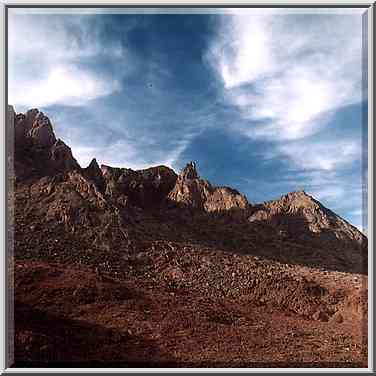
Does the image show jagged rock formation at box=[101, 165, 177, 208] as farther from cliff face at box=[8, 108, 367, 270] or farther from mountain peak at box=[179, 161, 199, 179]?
mountain peak at box=[179, 161, 199, 179]

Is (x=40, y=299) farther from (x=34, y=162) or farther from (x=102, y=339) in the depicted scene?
(x=34, y=162)

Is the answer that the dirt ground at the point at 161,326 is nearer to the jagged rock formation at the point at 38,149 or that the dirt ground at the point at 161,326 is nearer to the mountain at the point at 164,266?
the mountain at the point at 164,266

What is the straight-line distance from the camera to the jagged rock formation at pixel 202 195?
22.7 feet

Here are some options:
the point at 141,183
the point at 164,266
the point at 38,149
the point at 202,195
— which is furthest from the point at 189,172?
the point at 38,149

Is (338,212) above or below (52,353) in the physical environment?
above

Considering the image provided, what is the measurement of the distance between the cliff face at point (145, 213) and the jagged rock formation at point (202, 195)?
2cm

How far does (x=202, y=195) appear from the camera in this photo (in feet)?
28.5

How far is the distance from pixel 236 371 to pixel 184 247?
3.49 meters

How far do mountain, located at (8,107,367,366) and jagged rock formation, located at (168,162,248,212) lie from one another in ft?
0.14

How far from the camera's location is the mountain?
5184 mm

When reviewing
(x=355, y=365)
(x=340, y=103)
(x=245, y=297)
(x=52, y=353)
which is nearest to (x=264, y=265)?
(x=245, y=297)

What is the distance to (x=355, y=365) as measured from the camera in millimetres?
4926

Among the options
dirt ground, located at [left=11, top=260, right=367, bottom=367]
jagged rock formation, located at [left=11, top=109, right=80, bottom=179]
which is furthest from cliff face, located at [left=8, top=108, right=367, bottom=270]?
dirt ground, located at [left=11, top=260, right=367, bottom=367]

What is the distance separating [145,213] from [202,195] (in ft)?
3.92
